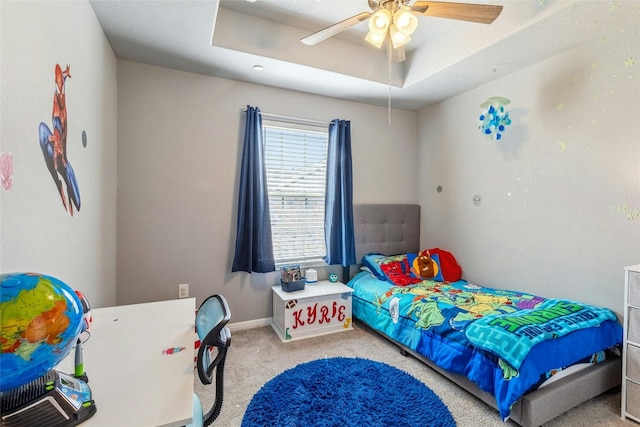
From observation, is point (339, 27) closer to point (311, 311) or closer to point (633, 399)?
point (311, 311)

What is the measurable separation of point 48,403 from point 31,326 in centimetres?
25

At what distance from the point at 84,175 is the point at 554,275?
3446 millimetres

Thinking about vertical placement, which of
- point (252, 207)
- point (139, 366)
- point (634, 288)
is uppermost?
point (252, 207)

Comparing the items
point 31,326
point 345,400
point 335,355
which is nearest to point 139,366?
point 31,326

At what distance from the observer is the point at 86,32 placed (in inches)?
66.3

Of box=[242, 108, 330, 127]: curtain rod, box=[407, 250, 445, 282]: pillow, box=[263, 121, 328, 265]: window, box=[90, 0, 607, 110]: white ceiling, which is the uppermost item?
box=[90, 0, 607, 110]: white ceiling

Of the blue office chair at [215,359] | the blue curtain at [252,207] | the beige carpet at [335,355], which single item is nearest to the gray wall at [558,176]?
the beige carpet at [335,355]

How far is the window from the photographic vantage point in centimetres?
305

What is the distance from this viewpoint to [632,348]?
5.70ft

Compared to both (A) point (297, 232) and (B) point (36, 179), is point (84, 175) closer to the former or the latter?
(B) point (36, 179)

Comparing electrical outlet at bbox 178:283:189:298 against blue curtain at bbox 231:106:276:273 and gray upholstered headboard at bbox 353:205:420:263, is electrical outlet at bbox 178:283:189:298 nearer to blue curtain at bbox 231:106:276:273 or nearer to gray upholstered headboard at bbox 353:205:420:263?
blue curtain at bbox 231:106:276:273

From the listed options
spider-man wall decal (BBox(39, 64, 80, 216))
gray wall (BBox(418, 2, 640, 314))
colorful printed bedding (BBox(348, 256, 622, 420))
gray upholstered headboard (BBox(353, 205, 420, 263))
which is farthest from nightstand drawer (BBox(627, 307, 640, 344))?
spider-man wall decal (BBox(39, 64, 80, 216))

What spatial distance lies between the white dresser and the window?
2.39 meters

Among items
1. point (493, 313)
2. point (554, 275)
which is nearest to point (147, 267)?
point (493, 313)
